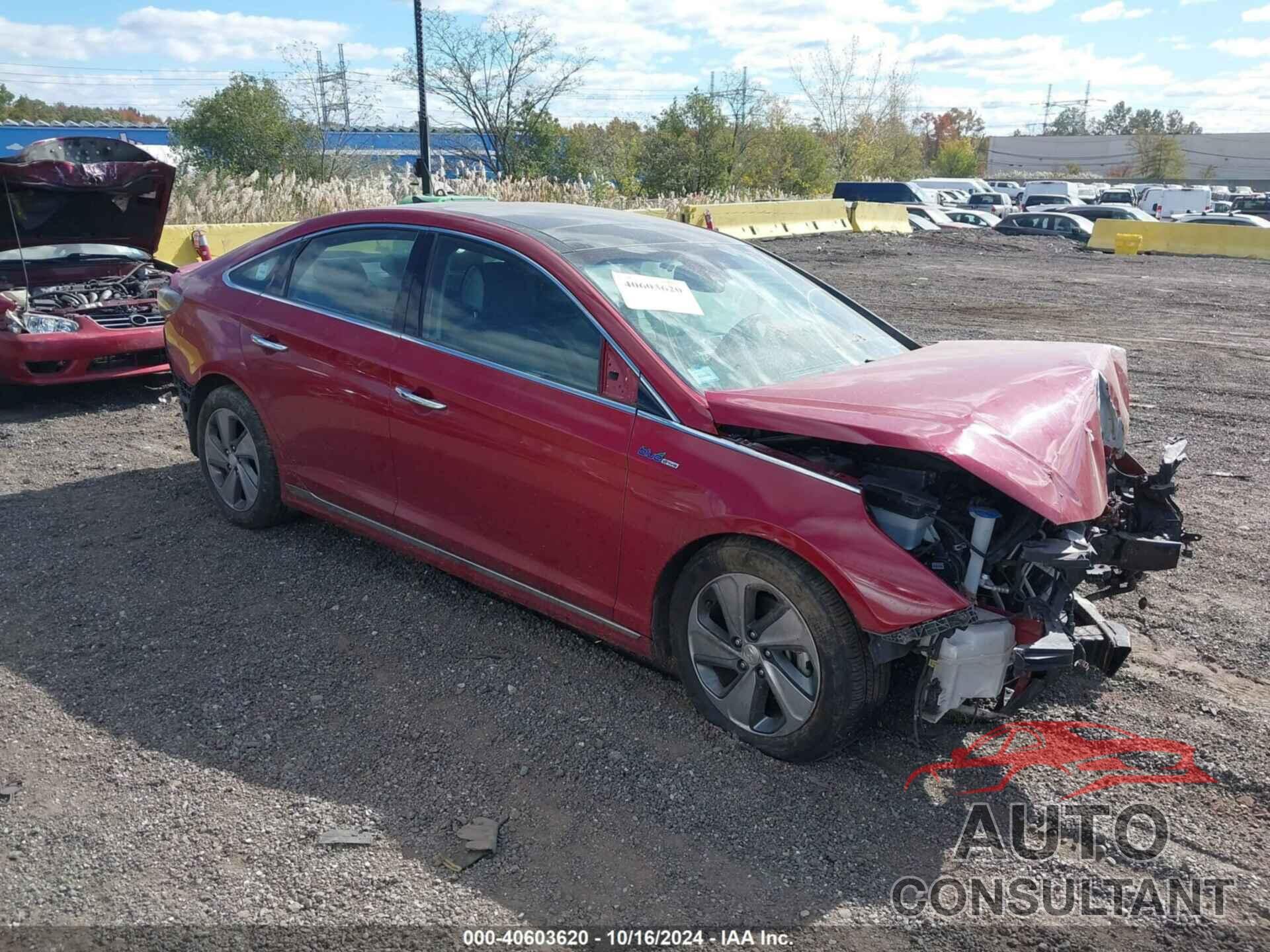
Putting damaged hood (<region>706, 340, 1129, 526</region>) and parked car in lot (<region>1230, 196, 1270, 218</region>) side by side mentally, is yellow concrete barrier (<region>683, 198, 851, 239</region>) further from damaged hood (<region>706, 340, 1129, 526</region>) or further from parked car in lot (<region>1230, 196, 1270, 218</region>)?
parked car in lot (<region>1230, 196, 1270, 218</region>)

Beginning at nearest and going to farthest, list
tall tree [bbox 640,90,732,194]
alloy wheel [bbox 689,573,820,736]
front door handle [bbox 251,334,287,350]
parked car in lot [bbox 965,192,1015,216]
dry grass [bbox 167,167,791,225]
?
alloy wheel [bbox 689,573,820,736]
front door handle [bbox 251,334,287,350]
dry grass [bbox 167,167,791,225]
tall tree [bbox 640,90,732,194]
parked car in lot [bbox 965,192,1015,216]

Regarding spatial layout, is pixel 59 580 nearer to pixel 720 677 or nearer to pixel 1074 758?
pixel 720 677

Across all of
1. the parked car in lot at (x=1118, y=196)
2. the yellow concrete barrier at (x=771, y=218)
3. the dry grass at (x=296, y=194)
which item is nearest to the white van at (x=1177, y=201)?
the parked car in lot at (x=1118, y=196)

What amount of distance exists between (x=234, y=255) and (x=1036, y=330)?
9.94m

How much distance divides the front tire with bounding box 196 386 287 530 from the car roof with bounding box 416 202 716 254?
1443 millimetres

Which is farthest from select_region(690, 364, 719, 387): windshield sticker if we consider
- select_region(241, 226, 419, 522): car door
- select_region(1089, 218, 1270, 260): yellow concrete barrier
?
select_region(1089, 218, 1270, 260): yellow concrete barrier

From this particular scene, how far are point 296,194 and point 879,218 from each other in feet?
55.6

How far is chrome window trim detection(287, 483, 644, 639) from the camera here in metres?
3.69

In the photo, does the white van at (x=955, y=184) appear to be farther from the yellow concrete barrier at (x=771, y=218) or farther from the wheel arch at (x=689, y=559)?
the wheel arch at (x=689, y=559)

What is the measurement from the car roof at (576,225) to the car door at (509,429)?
19 centimetres

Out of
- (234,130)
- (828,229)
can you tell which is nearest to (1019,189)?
(828,229)

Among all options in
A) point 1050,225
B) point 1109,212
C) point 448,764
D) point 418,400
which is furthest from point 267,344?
point 1109,212

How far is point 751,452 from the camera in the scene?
127 inches

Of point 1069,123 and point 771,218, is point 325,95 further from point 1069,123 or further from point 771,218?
point 1069,123
